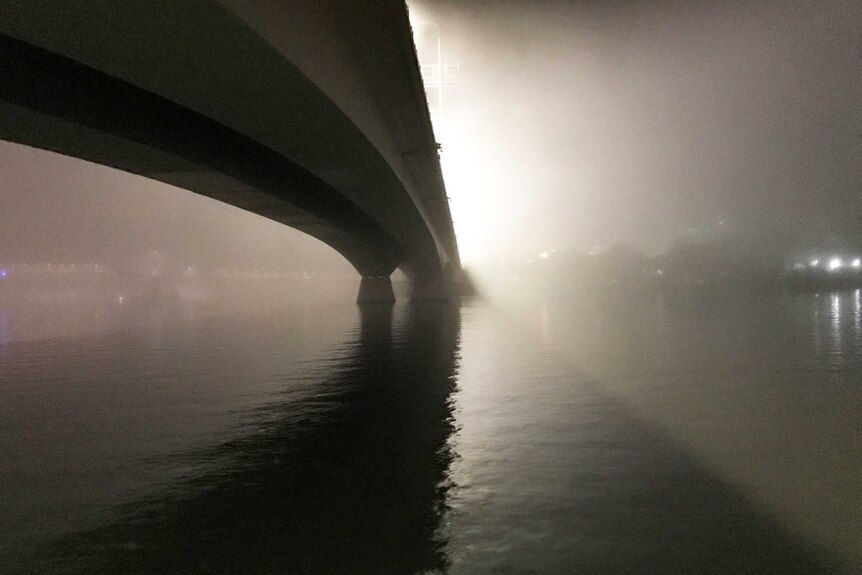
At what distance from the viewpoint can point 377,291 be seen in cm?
5406

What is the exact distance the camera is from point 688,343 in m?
18.6

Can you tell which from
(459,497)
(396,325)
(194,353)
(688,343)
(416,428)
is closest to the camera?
(459,497)

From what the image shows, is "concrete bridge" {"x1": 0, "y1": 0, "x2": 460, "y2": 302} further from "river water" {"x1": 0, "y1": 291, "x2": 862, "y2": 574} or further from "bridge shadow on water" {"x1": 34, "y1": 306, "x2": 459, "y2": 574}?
"bridge shadow on water" {"x1": 34, "y1": 306, "x2": 459, "y2": 574}

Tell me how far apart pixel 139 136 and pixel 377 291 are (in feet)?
130

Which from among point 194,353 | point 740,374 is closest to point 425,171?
point 194,353

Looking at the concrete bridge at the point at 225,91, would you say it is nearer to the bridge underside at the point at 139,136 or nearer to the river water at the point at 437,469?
Result: the bridge underside at the point at 139,136

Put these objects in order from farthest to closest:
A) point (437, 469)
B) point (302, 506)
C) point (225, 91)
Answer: point (225, 91) → point (437, 469) → point (302, 506)

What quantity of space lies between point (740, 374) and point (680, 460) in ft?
22.9

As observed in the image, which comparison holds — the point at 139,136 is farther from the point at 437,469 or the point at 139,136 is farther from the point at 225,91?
the point at 437,469

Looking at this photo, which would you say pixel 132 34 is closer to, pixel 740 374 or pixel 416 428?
pixel 416 428

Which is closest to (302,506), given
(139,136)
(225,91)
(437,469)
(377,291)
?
(437,469)

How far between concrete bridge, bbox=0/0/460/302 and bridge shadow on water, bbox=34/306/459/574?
19.8ft

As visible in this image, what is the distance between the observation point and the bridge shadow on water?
4.20 m

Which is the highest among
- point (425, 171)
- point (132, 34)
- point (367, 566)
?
point (425, 171)
